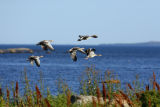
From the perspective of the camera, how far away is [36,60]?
11438mm

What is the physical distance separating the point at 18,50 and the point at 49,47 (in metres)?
172

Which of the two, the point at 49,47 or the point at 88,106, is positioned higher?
the point at 49,47

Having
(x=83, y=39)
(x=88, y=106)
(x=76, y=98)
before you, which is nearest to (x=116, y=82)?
(x=76, y=98)

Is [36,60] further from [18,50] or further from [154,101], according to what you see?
[18,50]

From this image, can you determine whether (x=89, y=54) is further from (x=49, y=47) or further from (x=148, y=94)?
(x=148, y=94)

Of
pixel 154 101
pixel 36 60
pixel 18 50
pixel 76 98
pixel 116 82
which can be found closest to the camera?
pixel 36 60

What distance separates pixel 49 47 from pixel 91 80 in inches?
194

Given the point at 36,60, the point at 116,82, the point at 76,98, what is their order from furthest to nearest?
the point at 116,82, the point at 76,98, the point at 36,60

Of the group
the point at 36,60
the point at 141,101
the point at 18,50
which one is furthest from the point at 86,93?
the point at 18,50

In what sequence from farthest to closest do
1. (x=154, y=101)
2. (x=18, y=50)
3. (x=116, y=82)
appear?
(x=18, y=50), (x=116, y=82), (x=154, y=101)

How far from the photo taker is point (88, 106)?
462 inches

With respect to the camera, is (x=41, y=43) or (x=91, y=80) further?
(x=91, y=80)

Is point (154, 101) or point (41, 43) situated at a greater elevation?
point (41, 43)

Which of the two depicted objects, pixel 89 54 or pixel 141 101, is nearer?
pixel 89 54
